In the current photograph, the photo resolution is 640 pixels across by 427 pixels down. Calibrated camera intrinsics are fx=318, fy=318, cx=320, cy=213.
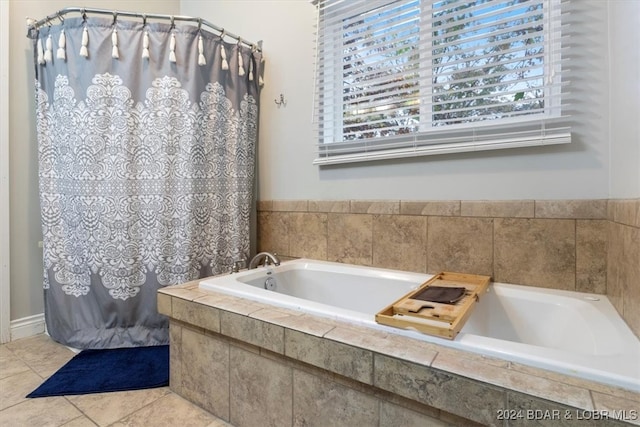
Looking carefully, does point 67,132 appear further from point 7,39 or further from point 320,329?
point 320,329

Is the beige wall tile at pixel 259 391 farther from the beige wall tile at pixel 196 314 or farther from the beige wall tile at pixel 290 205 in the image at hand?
the beige wall tile at pixel 290 205

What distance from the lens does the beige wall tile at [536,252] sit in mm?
1440

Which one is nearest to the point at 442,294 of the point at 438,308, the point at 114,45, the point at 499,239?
the point at 438,308

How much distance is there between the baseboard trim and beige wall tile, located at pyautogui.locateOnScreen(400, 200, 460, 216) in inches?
100

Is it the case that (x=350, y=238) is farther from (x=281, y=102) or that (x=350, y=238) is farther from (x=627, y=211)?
(x=627, y=211)

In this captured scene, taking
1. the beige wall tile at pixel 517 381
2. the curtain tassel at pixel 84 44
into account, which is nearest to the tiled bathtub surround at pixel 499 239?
the beige wall tile at pixel 517 381

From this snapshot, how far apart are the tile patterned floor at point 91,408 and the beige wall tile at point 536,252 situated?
1483 millimetres

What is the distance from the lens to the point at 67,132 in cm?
187

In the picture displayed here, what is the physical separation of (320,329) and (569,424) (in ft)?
2.16

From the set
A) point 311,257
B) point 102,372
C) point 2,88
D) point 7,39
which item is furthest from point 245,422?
point 7,39

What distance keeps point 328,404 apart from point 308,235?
1.25m

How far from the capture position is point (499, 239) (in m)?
1.57

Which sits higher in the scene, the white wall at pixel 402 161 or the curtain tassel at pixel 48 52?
the curtain tassel at pixel 48 52

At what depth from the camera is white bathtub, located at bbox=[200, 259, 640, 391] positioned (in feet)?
2.66
